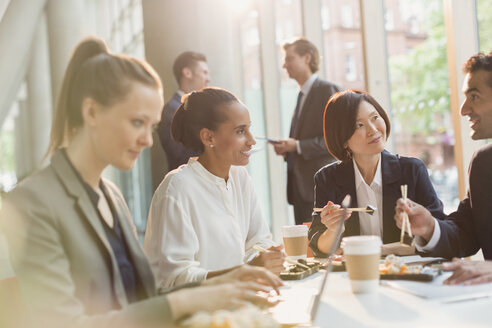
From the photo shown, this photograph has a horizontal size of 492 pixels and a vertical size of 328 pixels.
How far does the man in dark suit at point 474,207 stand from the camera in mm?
1822

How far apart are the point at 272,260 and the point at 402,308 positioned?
449 millimetres

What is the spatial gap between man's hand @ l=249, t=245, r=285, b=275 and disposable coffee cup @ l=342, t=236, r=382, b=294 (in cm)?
25

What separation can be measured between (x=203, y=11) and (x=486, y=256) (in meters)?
3.81

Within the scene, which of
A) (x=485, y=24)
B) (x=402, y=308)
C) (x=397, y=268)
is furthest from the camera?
(x=485, y=24)

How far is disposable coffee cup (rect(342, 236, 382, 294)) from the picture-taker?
141 cm

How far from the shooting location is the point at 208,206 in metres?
1.96

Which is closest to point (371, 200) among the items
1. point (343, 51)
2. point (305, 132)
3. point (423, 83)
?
point (305, 132)

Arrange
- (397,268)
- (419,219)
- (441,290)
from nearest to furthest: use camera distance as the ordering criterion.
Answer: (441,290)
(397,268)
(419,219)

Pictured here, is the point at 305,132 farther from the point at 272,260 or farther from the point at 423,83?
the point at 272,260

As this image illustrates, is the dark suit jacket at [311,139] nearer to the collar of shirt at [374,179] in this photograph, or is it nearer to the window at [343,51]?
the window at [343,51]

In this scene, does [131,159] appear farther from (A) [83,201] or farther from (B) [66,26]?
(B) [66,26]

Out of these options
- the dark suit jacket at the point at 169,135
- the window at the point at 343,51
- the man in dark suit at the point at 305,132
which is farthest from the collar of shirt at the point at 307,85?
the dark suit jacket at the point at 169,135

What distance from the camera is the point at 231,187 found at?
212 cm

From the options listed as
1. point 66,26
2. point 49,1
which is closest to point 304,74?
point 66,26
